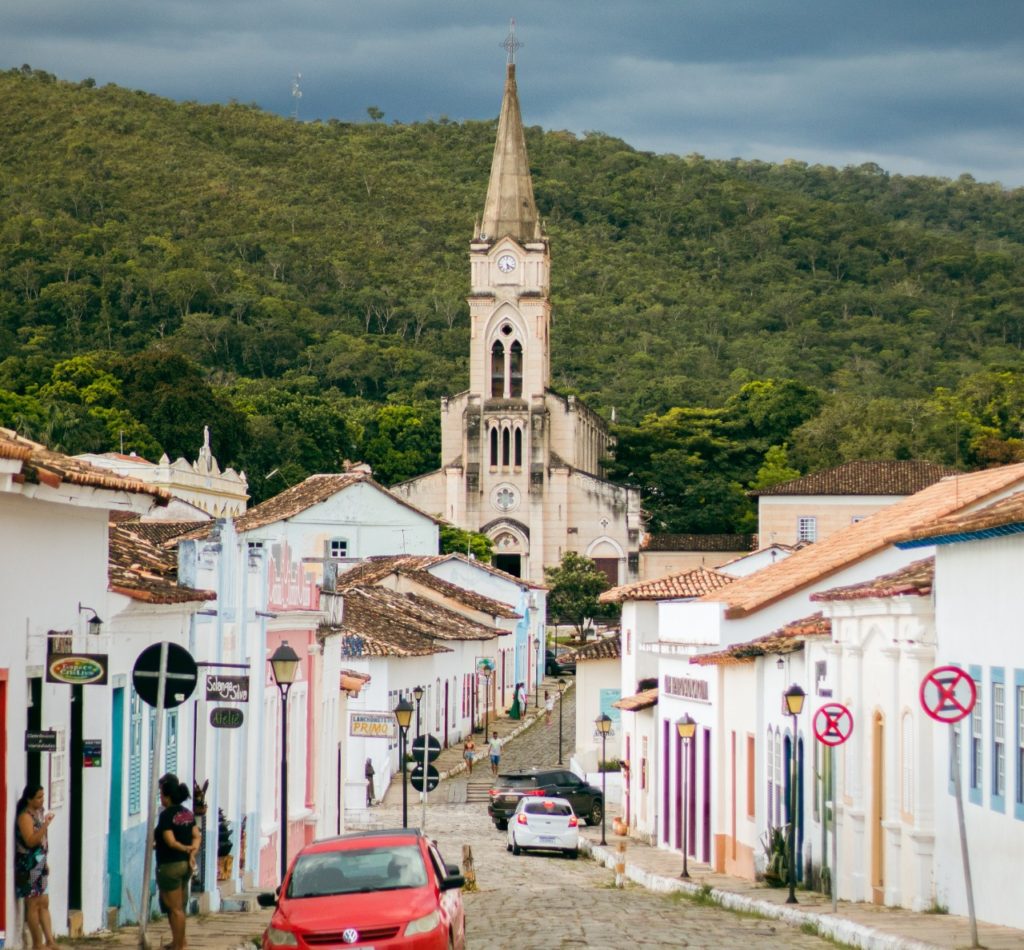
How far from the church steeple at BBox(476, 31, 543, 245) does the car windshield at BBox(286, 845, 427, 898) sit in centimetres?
11067

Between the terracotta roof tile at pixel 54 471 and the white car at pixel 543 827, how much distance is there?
69.2 feet

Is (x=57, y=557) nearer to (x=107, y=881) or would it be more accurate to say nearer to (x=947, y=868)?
(x=107, y=881)

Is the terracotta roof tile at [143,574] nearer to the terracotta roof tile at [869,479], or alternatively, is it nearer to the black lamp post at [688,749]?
the black lamp post at [688,749]

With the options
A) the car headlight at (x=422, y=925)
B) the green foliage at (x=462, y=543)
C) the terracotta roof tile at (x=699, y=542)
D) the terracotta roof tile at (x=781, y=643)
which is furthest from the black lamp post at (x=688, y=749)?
the terracotta roof tile at (x=699, y=542)

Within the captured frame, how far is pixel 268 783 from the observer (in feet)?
96.1

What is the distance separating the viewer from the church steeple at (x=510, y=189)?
127 metres

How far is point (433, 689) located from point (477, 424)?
66.6 metres

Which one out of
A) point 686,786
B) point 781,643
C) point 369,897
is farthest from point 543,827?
point 369,897

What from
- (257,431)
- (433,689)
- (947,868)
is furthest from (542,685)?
(947,868)

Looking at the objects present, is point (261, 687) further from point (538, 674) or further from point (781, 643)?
point (538, 674)

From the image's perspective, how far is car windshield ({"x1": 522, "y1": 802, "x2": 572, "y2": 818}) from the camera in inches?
1618

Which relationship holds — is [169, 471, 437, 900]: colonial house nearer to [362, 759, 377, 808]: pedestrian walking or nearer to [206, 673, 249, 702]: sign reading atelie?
[206, 673, 249, 702]: sign reading atelie

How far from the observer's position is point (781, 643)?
3022 cm

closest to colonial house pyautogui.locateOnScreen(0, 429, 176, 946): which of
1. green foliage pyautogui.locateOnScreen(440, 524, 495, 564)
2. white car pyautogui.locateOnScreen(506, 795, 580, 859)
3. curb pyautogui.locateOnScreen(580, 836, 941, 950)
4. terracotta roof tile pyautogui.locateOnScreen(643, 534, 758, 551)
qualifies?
curb pyautogui.locateOnScreen(580, 836, 941, 950)
